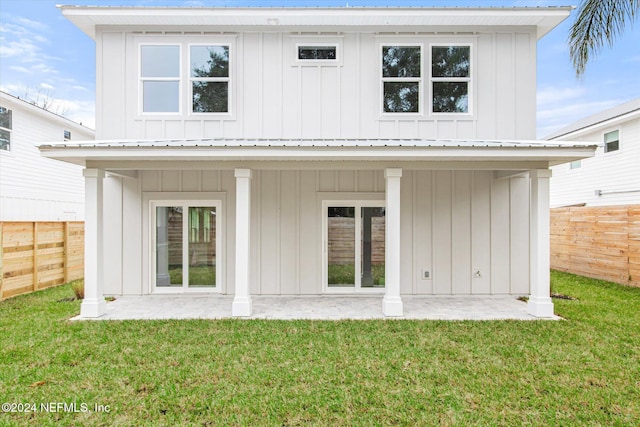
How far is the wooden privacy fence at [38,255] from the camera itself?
310 inches

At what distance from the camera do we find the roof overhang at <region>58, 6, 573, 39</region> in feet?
24.9

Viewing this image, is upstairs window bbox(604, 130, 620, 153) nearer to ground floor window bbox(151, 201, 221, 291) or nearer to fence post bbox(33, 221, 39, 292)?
ground floor window bbox(151, 201, 221, 291)

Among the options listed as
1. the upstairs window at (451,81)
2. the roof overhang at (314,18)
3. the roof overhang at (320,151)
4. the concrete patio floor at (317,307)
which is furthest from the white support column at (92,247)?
the upstairs window at (451,81)

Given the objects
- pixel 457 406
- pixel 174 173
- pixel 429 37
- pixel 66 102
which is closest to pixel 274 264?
pixel 174 173

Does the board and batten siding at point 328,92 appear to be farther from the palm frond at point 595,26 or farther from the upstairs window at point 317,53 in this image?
the palm frond at point 595,26

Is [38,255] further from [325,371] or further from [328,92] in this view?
[325,371]

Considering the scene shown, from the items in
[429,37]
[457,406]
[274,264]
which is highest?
[429,37]

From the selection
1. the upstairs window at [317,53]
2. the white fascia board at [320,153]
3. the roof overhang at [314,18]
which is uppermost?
the roof overhang at [314,18]

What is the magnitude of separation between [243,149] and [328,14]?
12.2ft

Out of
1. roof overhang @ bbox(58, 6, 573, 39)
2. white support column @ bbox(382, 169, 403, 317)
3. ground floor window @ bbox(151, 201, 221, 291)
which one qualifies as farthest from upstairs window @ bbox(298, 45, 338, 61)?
ground floor window @ bbox(151, 201, 221, 291)

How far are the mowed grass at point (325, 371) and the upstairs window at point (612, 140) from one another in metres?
9.43

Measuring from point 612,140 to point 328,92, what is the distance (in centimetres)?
1145

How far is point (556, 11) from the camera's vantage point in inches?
299

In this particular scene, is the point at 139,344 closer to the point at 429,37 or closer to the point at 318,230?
the point at 318,230
